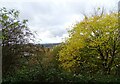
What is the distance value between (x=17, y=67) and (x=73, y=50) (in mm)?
9553

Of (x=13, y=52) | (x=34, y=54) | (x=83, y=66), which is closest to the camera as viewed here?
(x=13, y=52)

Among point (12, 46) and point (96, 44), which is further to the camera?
point (96, 44)

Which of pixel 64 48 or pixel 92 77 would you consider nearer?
pixel 92 77

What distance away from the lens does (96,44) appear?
892 inches

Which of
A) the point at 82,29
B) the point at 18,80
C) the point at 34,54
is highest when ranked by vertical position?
the point at 82,29

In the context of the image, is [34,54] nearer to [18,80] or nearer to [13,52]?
[13,52]

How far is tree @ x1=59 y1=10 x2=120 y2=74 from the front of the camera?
902 inches

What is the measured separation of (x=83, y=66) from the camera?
22797 mm

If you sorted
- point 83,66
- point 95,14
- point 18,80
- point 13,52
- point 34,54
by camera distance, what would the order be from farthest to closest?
point 95,14 → point 83,66 → point 34,54 → point 13,52 → point 18,80

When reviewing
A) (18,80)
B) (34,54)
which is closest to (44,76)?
(18,80)

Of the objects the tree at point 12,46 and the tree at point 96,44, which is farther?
the tree at point 96,44

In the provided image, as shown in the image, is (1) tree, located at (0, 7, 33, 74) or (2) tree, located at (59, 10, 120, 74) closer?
(1) tree, located at (0, 7, 33, 74)

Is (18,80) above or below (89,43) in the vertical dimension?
below

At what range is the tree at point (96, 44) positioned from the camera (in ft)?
75.2
